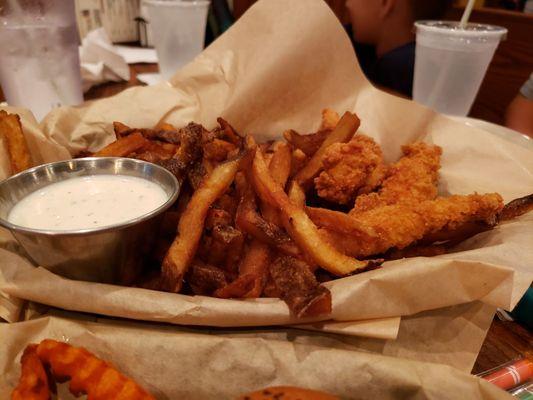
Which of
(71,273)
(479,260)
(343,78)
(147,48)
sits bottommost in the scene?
(147,48)

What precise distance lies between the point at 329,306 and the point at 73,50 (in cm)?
204

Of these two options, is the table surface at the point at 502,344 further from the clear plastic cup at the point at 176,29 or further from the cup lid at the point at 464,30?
the clear plastic cup at the point at 176,29

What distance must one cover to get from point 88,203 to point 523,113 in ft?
9.61

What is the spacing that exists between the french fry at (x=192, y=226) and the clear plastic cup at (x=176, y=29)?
1953 millimetres

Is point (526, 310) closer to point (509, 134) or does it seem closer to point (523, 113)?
point (509, 134)

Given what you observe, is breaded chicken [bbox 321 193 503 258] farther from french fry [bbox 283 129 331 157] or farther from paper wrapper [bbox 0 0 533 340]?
french fry [bbox 283 129 331 157]

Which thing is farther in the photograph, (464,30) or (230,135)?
(464,30)

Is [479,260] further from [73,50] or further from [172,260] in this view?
[73,50]

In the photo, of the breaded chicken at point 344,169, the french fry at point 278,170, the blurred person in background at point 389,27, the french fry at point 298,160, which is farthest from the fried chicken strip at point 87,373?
the blurred person in background at point 389,27

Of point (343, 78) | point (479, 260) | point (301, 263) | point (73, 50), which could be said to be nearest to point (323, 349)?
point (301, 263)

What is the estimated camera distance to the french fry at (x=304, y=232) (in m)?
1.14

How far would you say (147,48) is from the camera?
162 inches

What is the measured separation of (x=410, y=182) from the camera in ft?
4.80

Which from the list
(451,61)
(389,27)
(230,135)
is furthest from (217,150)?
(389,27)
